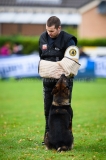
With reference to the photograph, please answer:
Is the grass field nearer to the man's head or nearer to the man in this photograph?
the man

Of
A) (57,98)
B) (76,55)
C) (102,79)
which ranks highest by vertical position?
(76,55)

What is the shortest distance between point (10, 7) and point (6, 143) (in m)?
49.4

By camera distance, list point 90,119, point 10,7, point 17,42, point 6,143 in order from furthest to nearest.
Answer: point 10,7, point 17,42, point 90,119, point 6,143

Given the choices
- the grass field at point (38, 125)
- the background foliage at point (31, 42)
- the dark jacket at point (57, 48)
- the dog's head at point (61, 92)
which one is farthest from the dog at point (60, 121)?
the background foliage at point (31, 42)

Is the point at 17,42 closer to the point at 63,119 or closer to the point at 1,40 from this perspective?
the point at 1,40

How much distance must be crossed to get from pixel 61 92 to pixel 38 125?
12.3ft

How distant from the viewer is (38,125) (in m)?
12.1

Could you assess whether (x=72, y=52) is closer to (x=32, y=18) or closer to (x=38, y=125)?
(x=38, y=125)

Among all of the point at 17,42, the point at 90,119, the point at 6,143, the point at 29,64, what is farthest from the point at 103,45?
the point at 6,143

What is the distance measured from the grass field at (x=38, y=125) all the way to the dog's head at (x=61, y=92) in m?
0.82

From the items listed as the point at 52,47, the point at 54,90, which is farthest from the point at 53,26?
the point at 54,90

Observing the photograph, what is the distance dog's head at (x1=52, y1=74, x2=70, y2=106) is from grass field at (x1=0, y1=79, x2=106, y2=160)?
821mm

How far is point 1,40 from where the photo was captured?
3512 cm

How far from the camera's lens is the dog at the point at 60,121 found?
336 inches
